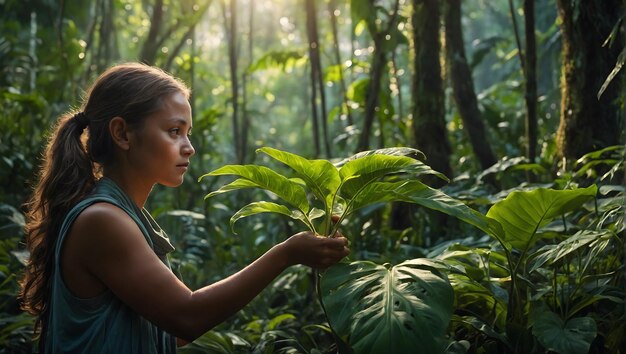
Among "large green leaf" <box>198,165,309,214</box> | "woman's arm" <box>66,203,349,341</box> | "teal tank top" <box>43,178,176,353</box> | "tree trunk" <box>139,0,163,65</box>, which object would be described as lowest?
"teal tank top" <box>43,178,176,353</box>

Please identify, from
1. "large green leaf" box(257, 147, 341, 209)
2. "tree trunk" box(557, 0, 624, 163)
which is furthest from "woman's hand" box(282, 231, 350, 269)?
"tree trunk" box(557, 0, 624, 163)

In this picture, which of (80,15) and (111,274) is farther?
(80,15)

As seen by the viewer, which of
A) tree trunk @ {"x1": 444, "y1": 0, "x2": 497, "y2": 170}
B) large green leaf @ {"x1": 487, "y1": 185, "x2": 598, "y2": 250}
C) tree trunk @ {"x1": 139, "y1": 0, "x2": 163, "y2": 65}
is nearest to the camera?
large green leaf @ {"x1": 487, "y1": 185, "x2": 598, "y2": 250}

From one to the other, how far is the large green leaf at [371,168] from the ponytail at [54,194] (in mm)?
778

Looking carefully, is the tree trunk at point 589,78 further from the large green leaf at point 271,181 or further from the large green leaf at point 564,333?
the large green leaf at point 271,181

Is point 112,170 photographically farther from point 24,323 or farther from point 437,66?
point 437,66

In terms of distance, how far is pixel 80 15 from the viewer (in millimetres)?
12555

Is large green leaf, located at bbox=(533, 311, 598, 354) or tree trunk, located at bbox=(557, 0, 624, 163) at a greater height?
tree trunk, located at bbox=(557, 0, 624, 163)

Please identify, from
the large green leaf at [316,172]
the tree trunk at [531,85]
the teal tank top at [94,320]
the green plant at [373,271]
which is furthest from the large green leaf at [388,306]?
the tree trunk at [531,85]

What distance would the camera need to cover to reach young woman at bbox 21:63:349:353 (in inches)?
76.3

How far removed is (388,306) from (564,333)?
0.68 meters

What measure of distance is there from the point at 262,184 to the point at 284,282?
107 inches

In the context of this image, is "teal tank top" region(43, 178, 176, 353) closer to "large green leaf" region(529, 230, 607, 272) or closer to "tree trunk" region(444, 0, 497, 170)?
"large green leaf" region(529, 230, 607, 272)

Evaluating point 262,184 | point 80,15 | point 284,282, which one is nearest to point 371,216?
point 284,282
